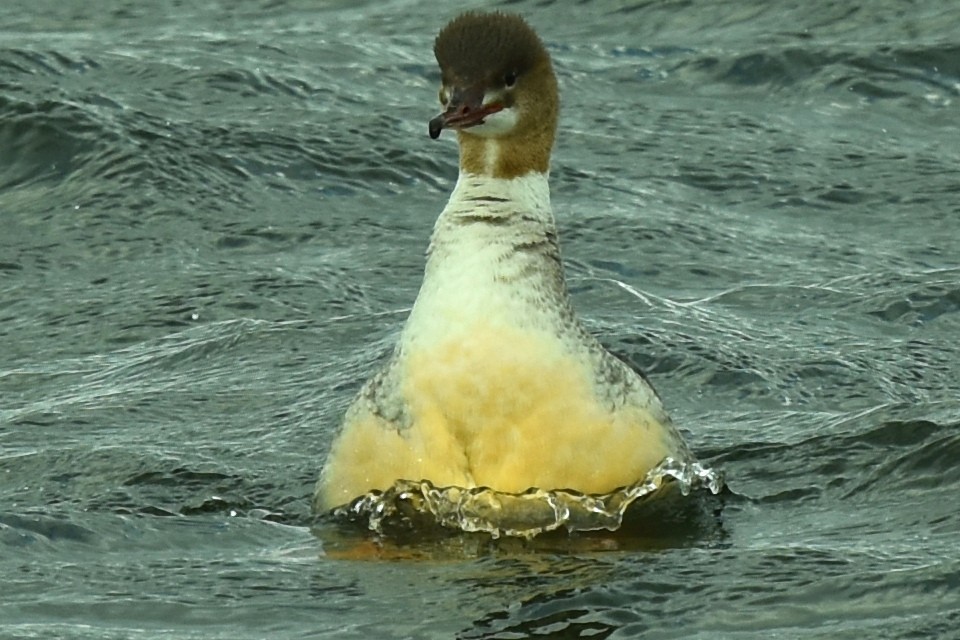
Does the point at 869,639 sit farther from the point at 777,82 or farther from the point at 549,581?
the point at 777,82

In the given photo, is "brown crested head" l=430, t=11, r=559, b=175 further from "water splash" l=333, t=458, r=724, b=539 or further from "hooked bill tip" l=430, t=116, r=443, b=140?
"water splash" l=333, t=458, r=724, b=539

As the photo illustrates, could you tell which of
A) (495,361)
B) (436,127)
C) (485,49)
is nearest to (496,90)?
(485,49)

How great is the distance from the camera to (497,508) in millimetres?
7711

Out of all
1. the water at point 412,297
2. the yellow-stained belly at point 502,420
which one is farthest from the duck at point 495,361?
the water at point 412,297

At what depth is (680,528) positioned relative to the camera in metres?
8.20

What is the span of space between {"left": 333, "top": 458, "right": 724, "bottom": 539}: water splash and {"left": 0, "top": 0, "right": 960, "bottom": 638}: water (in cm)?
8

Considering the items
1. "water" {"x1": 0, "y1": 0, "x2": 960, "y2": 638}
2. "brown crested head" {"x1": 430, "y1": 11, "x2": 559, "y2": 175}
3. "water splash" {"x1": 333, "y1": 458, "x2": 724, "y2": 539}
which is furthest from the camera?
"brown crested head" {"x1": 430, "y1": 11, "x2": 559, "y2": 175}

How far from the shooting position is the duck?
7539 mm

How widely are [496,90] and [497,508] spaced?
1474 millimetres

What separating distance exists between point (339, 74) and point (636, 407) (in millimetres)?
7681

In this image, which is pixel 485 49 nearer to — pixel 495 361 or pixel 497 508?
pixel 495 361

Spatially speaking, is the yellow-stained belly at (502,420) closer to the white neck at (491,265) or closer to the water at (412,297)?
the white neck at (491,265)

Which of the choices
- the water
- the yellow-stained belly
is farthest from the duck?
the water

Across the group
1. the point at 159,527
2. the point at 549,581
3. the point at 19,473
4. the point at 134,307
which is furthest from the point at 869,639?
the point at 134,307
